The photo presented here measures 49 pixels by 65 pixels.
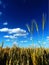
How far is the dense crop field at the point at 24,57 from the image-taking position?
146 cm

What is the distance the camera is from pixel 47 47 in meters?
1.67

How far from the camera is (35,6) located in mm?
2076

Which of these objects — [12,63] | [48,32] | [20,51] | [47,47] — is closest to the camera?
[12,63]

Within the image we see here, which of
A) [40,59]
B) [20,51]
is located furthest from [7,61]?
[40,59]

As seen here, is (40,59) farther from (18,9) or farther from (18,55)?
(18,9)

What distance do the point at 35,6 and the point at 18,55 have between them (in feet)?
2.72

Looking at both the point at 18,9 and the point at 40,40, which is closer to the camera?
the point at 40,40

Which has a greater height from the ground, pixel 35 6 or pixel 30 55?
→ pixel 35 6

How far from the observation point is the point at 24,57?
148 centimetres

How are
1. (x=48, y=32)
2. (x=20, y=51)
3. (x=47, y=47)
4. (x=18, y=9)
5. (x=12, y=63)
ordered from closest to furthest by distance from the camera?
(x=12, y=63) → (x=20, y=51) → (x=47, y=47) → (x=48, y=32) → (x=18, y=9)

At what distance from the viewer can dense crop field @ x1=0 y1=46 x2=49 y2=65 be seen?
1456 millimetres

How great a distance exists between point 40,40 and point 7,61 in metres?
0.39

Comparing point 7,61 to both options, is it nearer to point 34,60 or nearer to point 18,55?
point 18,55

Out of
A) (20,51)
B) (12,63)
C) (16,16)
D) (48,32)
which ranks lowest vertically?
(12,63)
